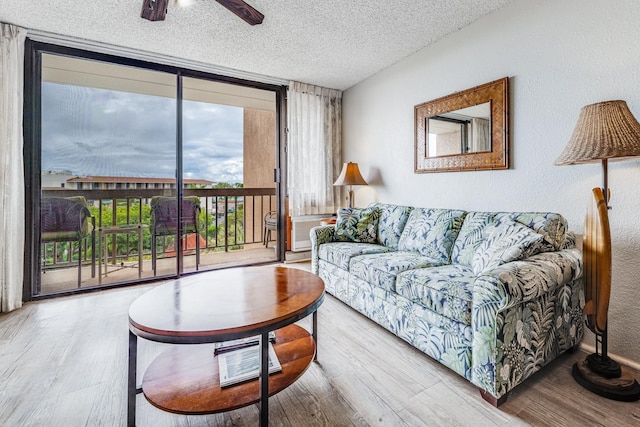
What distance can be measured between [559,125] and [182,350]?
2720mm

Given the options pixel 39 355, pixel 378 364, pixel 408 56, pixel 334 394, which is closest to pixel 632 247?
pixel 378 364

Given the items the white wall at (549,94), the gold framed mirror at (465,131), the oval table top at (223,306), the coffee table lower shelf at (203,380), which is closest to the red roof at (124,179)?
the oval table top at (223,306)

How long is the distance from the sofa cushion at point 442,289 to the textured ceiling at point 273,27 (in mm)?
2004

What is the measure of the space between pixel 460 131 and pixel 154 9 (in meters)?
2.54

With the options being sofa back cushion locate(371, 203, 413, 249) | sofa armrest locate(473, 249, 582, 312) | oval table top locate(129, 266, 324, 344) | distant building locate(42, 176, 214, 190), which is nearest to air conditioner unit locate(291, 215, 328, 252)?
sofa back cushion locate(371, 203, 413, 249)

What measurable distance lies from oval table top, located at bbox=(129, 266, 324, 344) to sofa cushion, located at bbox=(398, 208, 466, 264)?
113 centimetres

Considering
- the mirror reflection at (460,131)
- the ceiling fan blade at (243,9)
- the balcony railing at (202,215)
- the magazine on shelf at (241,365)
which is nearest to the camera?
the magazine on shelf at (241,365)

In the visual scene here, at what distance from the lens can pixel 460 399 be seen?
1.47 meters

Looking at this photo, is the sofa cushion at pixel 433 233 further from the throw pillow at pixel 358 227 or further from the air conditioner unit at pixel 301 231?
the air conditioner unit at pixel 301 231

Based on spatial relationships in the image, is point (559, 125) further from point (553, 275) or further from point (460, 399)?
point (460, 399)

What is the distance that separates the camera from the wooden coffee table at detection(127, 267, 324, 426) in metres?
1.15

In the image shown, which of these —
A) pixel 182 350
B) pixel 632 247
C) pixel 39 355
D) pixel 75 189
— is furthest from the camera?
pixel 75 189

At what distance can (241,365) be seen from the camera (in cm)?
143

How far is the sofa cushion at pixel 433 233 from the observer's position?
236 centimetres
